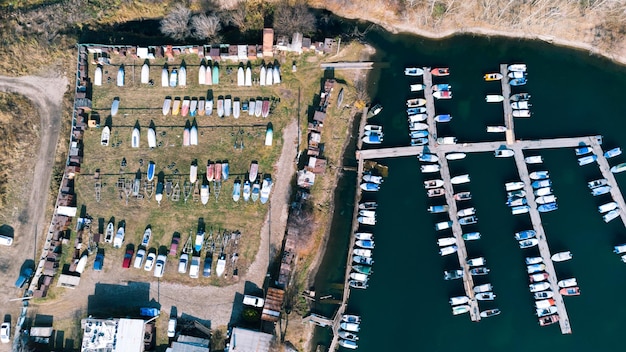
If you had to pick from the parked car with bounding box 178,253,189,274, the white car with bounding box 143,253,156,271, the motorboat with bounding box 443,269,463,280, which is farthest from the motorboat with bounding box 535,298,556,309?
the white car with bounding box 143,253,156,271

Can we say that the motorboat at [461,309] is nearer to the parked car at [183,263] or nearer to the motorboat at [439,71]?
the motorboat at [439,71]

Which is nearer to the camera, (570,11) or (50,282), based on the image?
(50,282)

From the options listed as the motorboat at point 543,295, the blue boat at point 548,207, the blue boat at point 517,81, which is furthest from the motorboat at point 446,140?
the motorboat at point 543,295

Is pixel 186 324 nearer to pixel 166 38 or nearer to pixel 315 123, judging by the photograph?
pixel 315 123

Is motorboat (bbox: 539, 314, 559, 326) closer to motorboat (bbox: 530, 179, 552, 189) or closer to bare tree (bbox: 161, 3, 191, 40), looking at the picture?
motorboat (bbox: 530, 179, 552, 189)

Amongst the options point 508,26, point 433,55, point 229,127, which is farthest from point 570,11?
point 229,127

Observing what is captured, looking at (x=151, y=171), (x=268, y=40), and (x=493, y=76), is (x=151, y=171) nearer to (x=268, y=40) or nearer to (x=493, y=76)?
(x=268, y=40)
